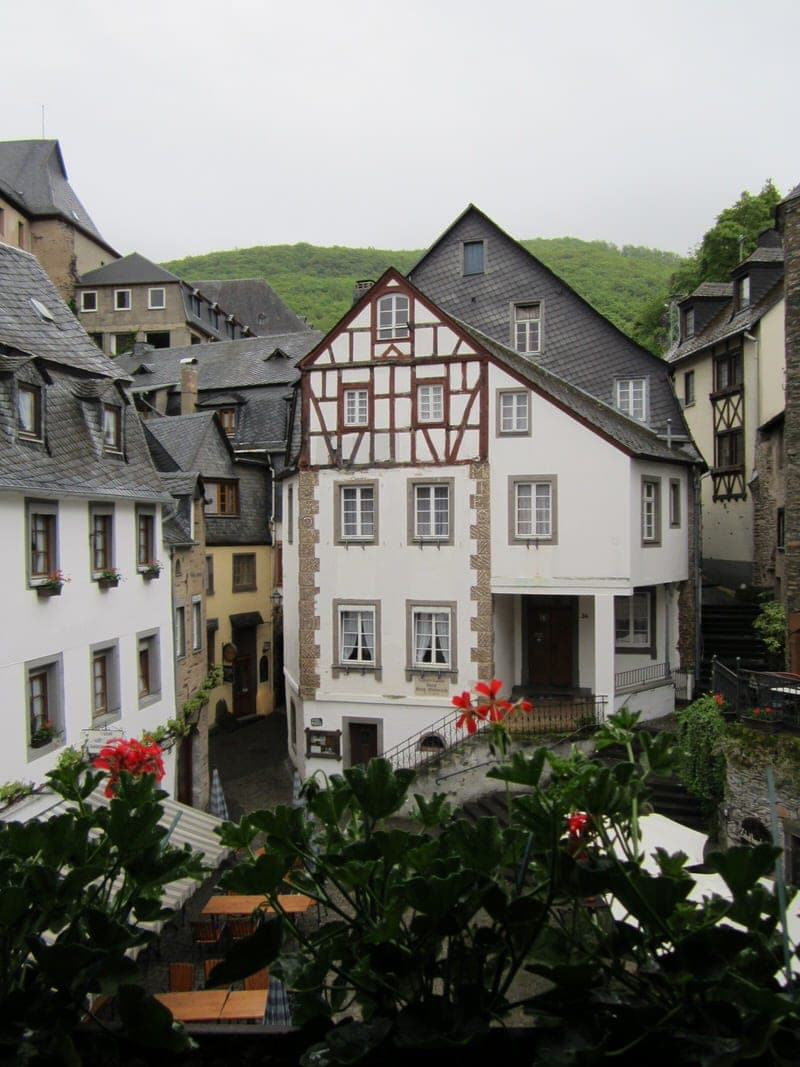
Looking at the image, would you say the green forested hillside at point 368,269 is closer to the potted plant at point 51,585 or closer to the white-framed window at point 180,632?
the white-framed window at point 180,632

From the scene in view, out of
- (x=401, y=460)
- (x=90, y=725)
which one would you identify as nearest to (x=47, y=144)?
(x=401, y=460)

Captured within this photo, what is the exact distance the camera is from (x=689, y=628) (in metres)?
24.4

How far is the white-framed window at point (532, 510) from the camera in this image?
71.7ft

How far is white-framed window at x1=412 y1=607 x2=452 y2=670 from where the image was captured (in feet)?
73.4

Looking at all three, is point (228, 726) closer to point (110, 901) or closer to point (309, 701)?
point (309, 701)

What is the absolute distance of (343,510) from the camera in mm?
23109

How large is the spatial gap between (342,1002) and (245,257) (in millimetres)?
115844

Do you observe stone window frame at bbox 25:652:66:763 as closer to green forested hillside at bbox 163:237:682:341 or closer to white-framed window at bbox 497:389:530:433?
white-framed window at bbox 497:389:530:433

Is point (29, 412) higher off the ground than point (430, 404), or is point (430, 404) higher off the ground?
point (430, 404)

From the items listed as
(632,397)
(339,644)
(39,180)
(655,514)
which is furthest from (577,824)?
(39,180)

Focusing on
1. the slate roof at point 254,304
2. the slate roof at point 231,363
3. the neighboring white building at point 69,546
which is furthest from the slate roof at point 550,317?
the slate roof at point 254,304

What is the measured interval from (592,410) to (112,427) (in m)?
12.5

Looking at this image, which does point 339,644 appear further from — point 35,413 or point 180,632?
point 35,413

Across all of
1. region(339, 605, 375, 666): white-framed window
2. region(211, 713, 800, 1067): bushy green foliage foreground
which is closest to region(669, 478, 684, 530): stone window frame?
region(339, 605, 375, 666): white-framed window
